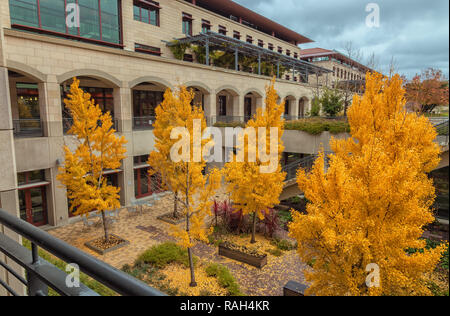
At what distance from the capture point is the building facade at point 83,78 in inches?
616

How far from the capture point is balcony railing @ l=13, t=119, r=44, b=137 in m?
16.4

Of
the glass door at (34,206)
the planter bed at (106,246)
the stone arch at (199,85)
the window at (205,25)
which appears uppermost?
the window at (205,25)

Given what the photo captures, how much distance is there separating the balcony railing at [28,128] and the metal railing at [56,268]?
55.7 ft

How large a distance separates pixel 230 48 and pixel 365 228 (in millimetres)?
26211

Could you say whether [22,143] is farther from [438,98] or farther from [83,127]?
[438,98]

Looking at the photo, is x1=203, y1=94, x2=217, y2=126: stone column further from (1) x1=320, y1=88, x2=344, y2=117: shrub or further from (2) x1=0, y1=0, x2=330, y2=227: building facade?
(1) x1=320, y1=88, x2=344, y2=117: shrub

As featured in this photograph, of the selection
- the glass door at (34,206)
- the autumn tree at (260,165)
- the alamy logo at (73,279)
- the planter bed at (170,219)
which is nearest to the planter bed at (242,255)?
the autumn tree at (260,165)

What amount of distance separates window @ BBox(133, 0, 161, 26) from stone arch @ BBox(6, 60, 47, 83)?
1206cm

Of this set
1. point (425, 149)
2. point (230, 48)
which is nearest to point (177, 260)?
point (425, 149)

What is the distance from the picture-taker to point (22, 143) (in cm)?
1556

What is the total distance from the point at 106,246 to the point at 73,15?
15.1 m

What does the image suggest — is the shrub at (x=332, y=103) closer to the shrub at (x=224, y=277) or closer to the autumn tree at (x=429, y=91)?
the autumn tree at (x=429, y=91)

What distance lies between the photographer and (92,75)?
18.3 metres
